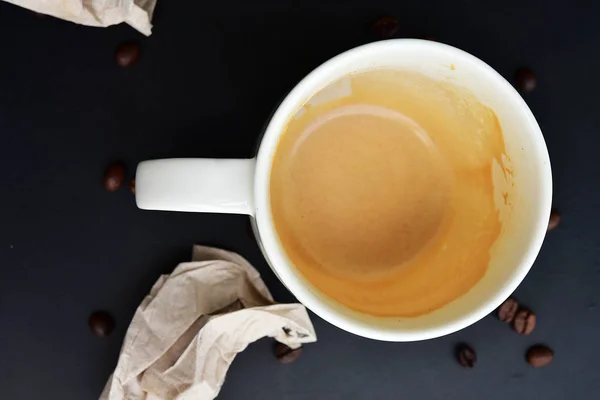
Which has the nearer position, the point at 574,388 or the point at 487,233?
the point at 487,233

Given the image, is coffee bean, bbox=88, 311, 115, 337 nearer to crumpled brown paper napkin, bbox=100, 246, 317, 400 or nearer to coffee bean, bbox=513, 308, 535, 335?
crumpled brown paper napkin, bbox=100, 246, 317, 400

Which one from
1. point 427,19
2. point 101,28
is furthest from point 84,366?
point 427,19

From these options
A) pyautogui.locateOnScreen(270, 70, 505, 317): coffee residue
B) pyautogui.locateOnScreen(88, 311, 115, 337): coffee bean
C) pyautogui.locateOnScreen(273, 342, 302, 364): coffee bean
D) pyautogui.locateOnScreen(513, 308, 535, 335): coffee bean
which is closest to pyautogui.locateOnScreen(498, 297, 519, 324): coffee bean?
pyautogui.locateOnScreen(513, 308, 535, 335): coffee bean

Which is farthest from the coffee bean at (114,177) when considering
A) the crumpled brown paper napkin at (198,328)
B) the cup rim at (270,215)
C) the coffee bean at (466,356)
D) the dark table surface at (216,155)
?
the coffee bean at (466,356)

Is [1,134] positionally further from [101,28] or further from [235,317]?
[235,317]

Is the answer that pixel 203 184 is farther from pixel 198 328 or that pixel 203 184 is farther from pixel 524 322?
pixel 524 322
